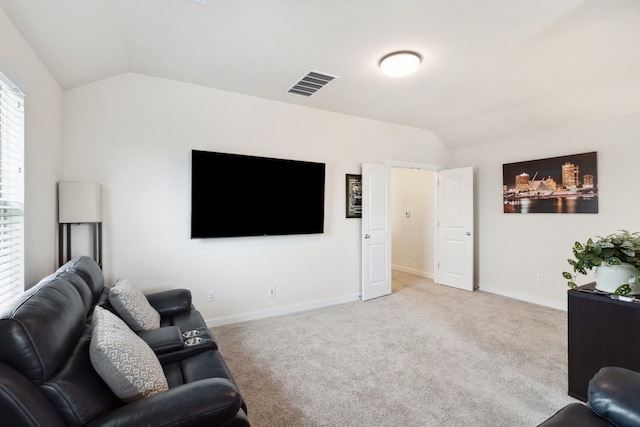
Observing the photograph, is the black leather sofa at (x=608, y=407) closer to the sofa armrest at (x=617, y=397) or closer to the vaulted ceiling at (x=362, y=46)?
the sofa armrest at (x=617, y=397)

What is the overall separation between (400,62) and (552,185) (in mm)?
3056

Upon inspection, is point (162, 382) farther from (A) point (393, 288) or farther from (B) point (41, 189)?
(A) point (393, 288)

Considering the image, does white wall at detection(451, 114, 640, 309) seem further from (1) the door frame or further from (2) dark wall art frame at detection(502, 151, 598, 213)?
(1) the door frame

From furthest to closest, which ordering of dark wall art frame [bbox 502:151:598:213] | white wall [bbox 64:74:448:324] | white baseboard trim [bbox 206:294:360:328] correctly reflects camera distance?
dark wall art frame [bbox 502:151:598:213], white baseboard trim [bbox 206:294:360:328], white wall [bbox 64:74:448:324]

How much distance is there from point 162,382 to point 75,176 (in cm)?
238

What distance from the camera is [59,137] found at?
270 centimetres

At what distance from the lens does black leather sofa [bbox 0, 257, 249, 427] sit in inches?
37.8

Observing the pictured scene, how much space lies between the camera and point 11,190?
1948 mm

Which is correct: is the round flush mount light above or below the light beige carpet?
above

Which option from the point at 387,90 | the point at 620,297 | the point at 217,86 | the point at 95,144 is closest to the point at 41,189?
the point at 95,144

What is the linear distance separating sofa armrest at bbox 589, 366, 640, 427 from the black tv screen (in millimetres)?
3023

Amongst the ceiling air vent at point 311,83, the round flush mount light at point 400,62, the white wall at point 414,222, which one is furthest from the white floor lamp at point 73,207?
the white wall at point 414,222

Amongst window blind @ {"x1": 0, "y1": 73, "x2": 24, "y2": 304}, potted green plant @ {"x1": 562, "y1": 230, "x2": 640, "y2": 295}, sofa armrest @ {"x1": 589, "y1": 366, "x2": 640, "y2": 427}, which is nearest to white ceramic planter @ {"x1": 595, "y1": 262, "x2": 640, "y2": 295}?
potted green plant @ {"x1": 562, "y1": 230, "x2": 640, "y2": 295}

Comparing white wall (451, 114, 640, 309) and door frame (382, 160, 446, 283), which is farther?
door frame (382, 160, 446, 283)
